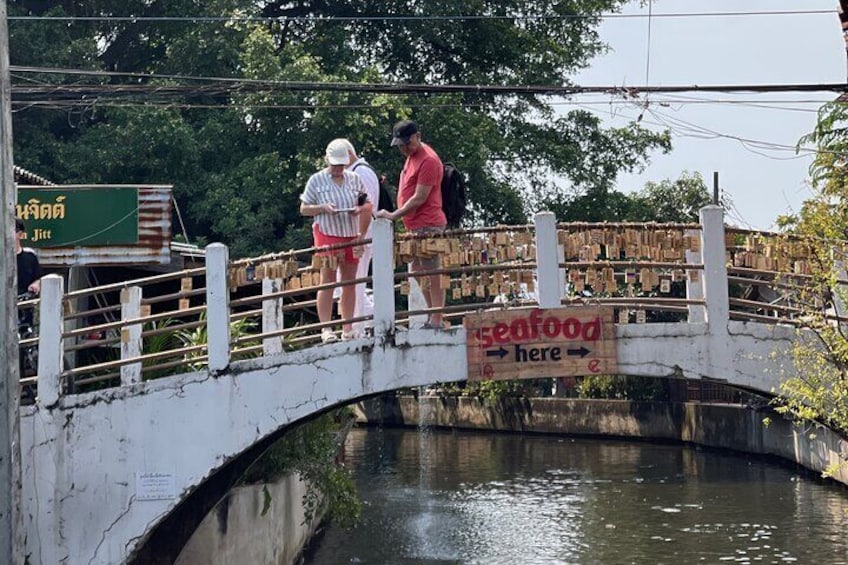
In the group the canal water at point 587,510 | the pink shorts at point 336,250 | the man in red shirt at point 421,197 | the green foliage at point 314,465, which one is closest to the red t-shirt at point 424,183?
the man in red shirt at point 421,197

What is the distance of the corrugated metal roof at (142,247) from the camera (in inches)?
490

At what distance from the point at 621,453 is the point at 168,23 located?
13706 mm

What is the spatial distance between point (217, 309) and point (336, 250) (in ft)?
3.35

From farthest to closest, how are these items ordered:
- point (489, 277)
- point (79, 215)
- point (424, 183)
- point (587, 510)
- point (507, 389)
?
1. point (507, 389)
2. point (587, 510)
3. point (79, 215)
4. point (489, 277)
5. point (424, 183)

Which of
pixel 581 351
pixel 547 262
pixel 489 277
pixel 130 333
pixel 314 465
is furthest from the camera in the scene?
pixel 314 465

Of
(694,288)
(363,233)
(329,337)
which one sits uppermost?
(363,233)

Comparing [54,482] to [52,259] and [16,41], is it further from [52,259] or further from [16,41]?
[16,41]

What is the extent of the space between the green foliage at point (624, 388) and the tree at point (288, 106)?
30.2 ft

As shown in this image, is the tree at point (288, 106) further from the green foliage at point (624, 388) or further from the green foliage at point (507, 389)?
the green foliage at point (507, 389)

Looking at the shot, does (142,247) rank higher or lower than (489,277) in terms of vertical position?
higher

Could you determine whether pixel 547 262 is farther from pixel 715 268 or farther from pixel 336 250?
pixel 336 250

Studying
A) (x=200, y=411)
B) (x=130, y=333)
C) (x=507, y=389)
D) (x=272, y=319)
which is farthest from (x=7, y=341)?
(x=507, y=389)

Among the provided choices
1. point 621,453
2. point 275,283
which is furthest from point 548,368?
point 621,453

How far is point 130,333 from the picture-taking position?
11.2 metres
